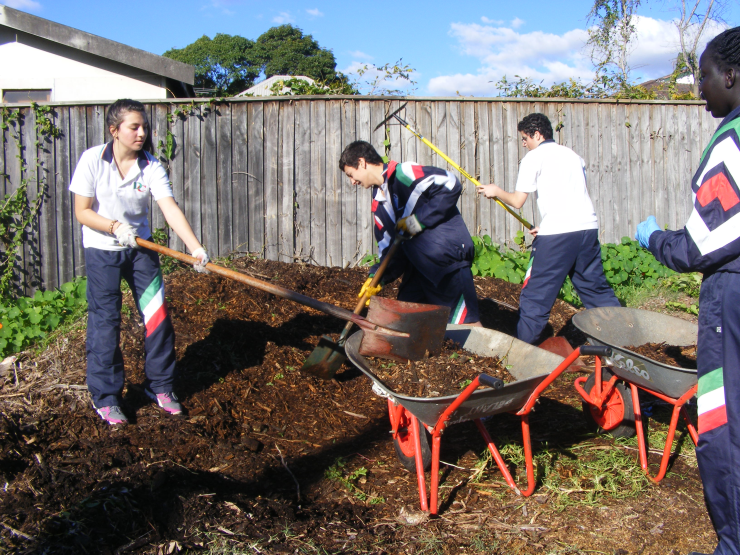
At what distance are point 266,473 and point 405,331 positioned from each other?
3.64 ft

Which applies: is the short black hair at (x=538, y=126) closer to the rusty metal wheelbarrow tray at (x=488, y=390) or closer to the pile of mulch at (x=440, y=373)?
the rusty metal wheelbarrow tray at (x=488, y=390)

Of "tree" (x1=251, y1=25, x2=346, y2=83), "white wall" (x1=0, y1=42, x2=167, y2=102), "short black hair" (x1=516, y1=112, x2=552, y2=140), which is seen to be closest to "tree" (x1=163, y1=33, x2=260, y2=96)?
"tree" (x1=251, y1=25, x2=346, y2=83)

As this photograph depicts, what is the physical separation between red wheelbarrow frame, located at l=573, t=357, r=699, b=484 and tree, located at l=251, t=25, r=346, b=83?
50.2 metres

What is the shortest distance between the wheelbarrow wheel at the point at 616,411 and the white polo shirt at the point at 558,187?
1151 millimetres

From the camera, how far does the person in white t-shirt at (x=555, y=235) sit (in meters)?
3.99

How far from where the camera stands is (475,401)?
93.7 inches

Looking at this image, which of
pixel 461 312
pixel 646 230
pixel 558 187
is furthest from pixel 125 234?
pixel 558 187

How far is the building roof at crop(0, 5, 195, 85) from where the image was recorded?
28.4 feet

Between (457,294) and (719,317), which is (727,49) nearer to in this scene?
(719,317)

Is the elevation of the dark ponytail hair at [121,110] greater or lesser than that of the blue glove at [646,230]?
greater

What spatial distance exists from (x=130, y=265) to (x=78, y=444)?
105 cm

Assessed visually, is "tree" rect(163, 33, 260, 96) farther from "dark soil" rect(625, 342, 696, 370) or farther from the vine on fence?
"dark soil" rect(625, 342, 696, 370)

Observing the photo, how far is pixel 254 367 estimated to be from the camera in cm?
431

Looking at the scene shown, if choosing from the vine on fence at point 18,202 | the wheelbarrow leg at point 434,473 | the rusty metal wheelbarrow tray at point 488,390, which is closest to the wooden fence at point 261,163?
the vine on fence at point 18,202
